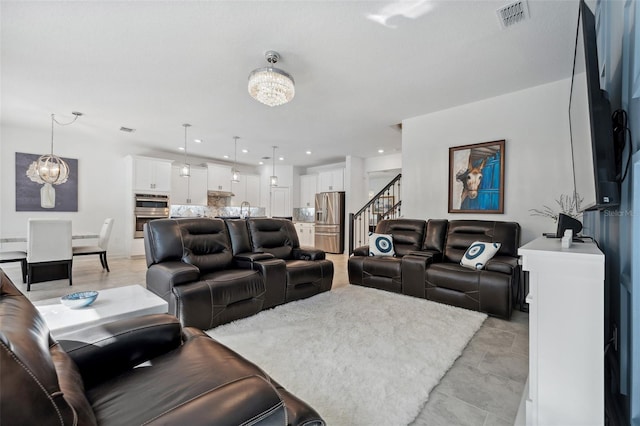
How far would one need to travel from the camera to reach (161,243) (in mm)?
2805

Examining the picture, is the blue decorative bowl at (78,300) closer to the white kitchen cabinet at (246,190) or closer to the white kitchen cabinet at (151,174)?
the white kitchen cabinet at (151,174)

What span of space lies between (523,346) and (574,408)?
3.78 feet

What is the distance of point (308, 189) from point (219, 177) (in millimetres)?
2659

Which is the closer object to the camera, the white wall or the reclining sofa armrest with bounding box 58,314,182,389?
the reclining sofa armrest with bounding box 58,314,182,389

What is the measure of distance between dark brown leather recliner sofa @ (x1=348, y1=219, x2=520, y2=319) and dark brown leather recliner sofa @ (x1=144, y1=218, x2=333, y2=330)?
0.74 m

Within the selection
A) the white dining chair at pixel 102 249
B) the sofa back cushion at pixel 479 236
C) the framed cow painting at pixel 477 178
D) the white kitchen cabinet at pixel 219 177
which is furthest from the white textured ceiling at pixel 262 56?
the white kitchen cabinet at pixel 219 177

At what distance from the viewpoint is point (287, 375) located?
5.82ft

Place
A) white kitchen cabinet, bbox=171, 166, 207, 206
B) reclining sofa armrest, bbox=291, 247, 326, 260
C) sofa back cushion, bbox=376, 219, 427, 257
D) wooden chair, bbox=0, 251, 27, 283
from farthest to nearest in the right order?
white kitchen cabinet, bbox=171, 166, 207, 206, sofa back cushion, bbox=376, 219, 427, 257, wooden chair, bbox=0, 251, 27, 283, reclining sofa armrest, bbox=291, 247, 326, 260

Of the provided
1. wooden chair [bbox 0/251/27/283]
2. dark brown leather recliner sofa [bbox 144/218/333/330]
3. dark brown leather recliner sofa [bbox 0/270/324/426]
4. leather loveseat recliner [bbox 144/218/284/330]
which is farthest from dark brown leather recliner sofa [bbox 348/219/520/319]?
wooden chair [bbox 0/251/27/283]

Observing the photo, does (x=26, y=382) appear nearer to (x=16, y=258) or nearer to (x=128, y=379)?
(x=128, y=379)

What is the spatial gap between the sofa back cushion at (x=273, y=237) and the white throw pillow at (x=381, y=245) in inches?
43.7

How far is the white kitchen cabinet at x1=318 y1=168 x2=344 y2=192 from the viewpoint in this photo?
7792mm

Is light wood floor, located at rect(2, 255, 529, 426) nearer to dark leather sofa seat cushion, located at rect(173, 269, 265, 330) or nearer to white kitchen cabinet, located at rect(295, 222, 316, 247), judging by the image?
dark leather sofa seat cushion, located at rect(173, 269, 265, 330)

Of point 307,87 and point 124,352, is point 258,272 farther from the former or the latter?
point 307,87
